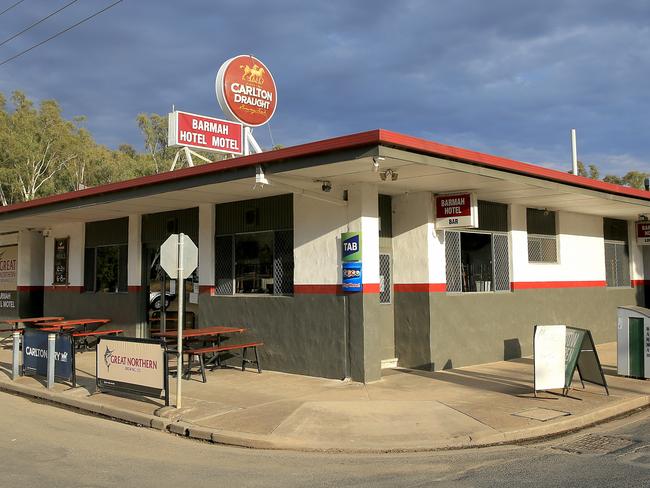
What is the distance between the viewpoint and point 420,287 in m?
12.6

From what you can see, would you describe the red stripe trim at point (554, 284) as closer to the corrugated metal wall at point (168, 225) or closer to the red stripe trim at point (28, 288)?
the corrugated metal wall at point (168, 225)

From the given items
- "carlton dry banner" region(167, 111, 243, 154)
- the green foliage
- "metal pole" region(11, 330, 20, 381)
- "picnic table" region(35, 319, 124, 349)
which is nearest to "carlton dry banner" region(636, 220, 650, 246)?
"carlton dry banner" region(167, 111, 243, 154)

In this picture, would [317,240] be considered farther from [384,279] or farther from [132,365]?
[132,365]

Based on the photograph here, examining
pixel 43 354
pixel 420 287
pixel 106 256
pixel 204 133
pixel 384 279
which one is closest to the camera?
pixel 43 354

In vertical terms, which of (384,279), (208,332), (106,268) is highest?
(106,268)

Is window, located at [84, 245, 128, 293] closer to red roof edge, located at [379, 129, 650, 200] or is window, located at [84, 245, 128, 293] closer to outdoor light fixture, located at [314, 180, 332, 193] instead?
outdoor light fixture, located at [314, 180, 332, 193]

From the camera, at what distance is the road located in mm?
6051

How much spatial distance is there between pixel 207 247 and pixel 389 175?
5.44m

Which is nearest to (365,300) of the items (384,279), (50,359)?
(384,279)

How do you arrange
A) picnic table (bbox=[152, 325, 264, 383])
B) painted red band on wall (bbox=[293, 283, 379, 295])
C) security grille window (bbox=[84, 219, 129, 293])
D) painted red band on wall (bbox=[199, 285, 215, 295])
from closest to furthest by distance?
painted red band on wall (bbox=[293, 283, 379, 295]), picnic table (bbox=[152, 325, 264, 383]), painted red band on wall (bbox=[199, 285, 215, 295]), security grille window (bbox=[84, 219, 129, 293])

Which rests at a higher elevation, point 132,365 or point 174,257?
point 174,257

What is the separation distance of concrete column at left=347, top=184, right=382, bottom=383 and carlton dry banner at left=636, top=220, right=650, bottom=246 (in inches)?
449

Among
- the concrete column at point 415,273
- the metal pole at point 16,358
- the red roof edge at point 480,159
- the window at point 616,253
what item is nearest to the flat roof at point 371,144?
the red roof edge at point 480,159

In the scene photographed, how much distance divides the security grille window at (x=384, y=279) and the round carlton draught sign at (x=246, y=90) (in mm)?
5144
